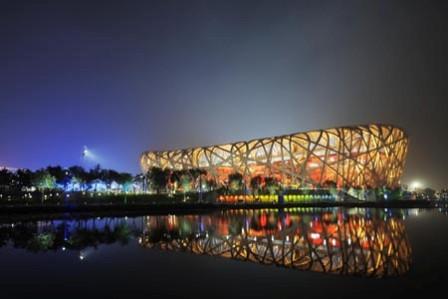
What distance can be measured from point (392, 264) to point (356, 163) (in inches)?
3491

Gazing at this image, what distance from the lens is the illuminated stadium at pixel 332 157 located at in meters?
101

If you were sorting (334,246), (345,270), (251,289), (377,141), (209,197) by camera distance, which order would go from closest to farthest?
1. (251,289)
2. (345,270)
3. (334,246)
4. (209,197)
5. (377,141)

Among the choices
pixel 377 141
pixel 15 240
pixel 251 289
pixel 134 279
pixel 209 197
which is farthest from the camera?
pixel 377 141

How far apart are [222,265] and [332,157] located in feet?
296

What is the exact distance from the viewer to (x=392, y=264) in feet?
49.9

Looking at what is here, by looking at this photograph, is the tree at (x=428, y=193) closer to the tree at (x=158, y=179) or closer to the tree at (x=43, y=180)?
the tree at (x=158, y=179)

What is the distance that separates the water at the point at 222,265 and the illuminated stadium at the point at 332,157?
7848 centimetres

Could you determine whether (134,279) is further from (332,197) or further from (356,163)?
(356,163)

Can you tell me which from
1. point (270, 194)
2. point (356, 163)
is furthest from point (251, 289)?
point (356, 163)

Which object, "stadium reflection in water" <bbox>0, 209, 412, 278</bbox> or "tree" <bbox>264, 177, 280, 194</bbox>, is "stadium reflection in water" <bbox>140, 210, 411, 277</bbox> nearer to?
"stadium reflection in water" <bbox>0, 209, 412, 278</bbox>

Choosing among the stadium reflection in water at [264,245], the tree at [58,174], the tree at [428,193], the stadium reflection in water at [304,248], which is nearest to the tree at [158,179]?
the tree at [58,174]

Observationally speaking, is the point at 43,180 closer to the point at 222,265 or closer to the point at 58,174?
the point at 58,174

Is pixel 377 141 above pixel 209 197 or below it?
above

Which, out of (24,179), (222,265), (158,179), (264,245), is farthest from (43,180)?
(222,265)
